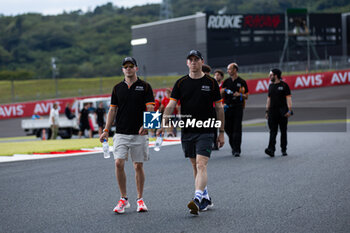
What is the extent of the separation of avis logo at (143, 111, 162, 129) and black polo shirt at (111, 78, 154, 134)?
11.1 inches

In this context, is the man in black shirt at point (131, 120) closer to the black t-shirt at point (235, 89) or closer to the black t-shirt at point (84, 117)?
the black t-shirt at point (235, 89)

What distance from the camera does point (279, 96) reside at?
12.1 meters

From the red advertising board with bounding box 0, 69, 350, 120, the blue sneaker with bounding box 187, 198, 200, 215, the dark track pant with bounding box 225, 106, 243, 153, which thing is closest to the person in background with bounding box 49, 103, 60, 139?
the red advertising board with bounding box 0, 69, 350, 120

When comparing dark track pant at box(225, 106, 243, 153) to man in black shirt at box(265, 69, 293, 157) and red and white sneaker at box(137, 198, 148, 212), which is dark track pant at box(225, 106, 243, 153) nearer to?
man in black shirt at box(265, 69, 293, 157)

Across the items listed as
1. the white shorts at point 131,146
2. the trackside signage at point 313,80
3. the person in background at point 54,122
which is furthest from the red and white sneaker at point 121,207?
the trackside signage at point 313,80

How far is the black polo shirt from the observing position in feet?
21.6

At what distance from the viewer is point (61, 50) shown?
101m

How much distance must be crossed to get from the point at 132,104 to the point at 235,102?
5.96 metres

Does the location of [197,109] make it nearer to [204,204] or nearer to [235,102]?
[204,204]

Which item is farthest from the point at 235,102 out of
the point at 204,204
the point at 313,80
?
the point at 313,80

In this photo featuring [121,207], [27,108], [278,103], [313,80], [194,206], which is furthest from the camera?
[313,80]

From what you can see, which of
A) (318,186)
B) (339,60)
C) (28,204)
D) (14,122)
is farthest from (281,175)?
(339,60)

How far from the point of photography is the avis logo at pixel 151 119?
6293mm

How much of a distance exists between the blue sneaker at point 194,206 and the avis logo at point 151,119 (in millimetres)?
945
